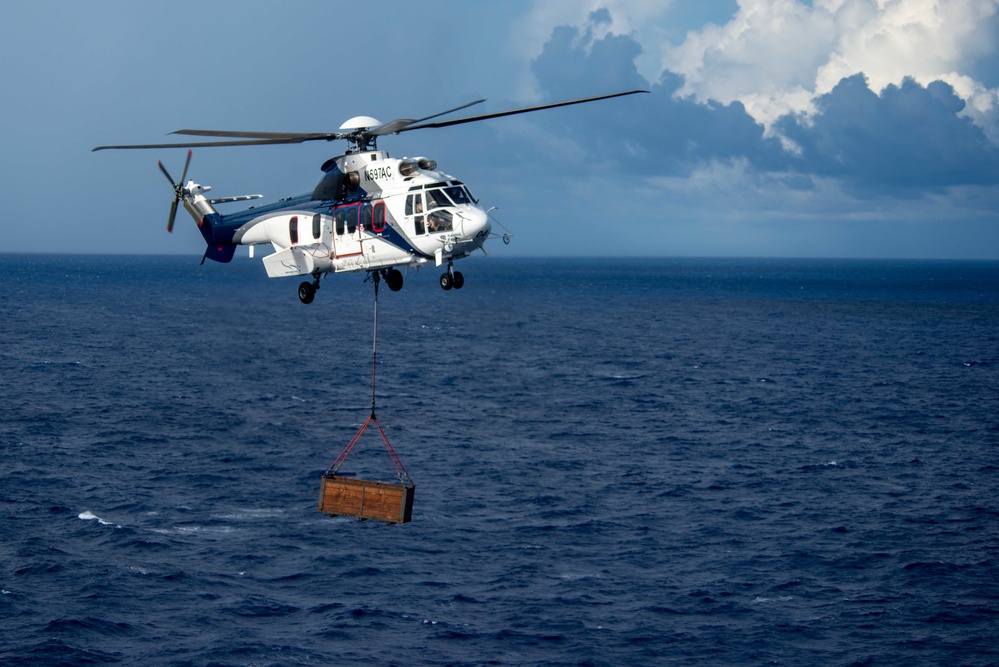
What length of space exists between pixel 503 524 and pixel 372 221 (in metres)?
44.8

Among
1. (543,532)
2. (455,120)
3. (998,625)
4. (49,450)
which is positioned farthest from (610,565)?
(49,450)

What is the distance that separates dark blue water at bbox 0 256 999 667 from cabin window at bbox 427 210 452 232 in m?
14.8

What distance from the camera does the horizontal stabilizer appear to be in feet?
124

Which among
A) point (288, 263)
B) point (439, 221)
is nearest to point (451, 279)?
point (439, 221)

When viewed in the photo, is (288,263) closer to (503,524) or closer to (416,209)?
(416,209)

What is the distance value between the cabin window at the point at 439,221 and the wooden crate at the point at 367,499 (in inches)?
362

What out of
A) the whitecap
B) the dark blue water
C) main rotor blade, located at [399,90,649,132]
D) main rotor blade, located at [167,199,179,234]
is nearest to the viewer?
main rotor blade, located at [399,90,649,132]

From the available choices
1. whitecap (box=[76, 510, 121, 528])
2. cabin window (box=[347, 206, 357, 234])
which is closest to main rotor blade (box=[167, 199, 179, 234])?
cabin window (box=[347, 206, 357, 234])

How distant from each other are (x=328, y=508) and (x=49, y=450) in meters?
65.1

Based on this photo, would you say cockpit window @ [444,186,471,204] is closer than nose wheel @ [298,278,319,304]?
Yes

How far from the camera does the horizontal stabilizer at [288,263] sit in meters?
37.7

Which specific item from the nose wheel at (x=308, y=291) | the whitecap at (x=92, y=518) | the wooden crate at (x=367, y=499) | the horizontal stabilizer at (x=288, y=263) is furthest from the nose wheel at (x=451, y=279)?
the whitecap at (x=92, y=518)

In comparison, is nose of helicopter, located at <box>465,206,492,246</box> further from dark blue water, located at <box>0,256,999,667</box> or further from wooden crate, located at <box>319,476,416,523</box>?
dark blue water, located at <box>0,256,999,667</box>

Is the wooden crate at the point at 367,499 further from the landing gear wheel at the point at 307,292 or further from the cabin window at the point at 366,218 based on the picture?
the cabin window at the point at 366,218
